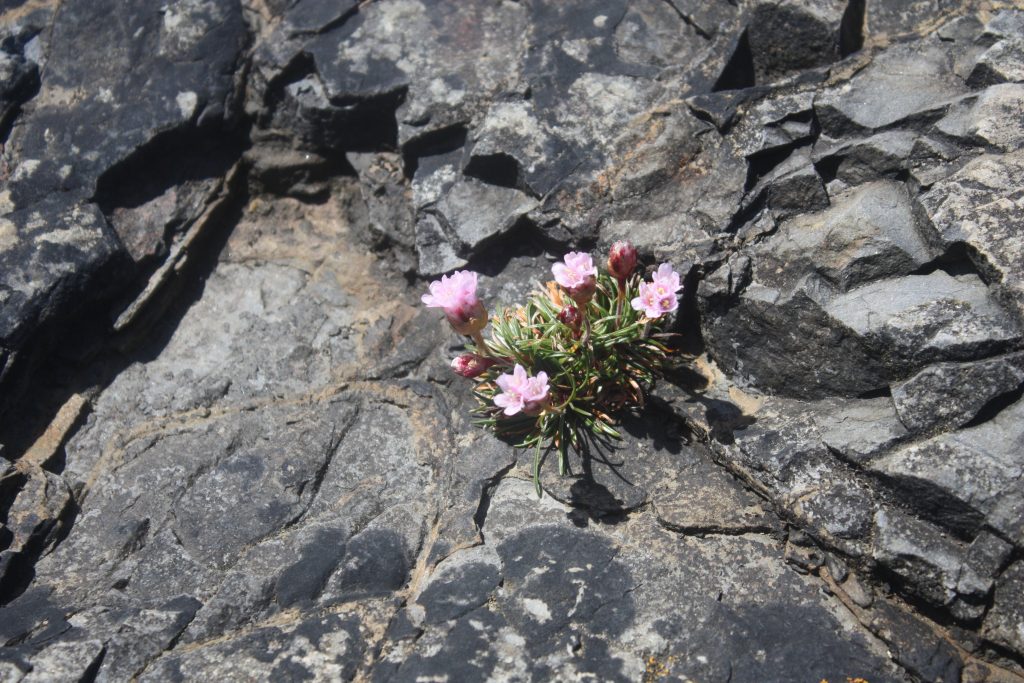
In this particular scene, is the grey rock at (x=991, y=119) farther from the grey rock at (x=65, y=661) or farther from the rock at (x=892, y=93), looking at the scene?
the grey rock at (x=65, y=661)

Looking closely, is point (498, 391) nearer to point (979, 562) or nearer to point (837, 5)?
point (979, 562)

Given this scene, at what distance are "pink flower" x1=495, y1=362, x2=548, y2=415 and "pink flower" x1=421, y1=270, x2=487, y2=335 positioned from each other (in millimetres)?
342

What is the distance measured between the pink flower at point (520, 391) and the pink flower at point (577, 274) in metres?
0.41

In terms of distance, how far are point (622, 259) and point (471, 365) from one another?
0.84m

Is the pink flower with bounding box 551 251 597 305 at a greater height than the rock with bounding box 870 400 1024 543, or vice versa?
the pink flower with bounding box 551 251 597 305

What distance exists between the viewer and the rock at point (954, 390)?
3.62 meters

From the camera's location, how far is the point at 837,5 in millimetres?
4781

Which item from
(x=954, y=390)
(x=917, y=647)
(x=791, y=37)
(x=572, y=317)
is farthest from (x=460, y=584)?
(x=791, y=37)

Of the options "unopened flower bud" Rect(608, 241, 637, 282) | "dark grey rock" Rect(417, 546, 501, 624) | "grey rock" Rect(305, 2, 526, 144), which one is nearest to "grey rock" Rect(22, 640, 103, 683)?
"dark grey rock" Rect(417, 546, 501, 624)

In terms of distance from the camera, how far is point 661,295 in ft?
12.9

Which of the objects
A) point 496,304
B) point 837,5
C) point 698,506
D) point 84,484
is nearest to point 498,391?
point 496,304

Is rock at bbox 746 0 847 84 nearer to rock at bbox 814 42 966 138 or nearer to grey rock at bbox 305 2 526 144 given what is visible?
rock at bbox 814 42 966 138

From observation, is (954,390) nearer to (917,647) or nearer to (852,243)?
(852,243)

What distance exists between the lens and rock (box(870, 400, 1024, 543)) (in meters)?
3.45
